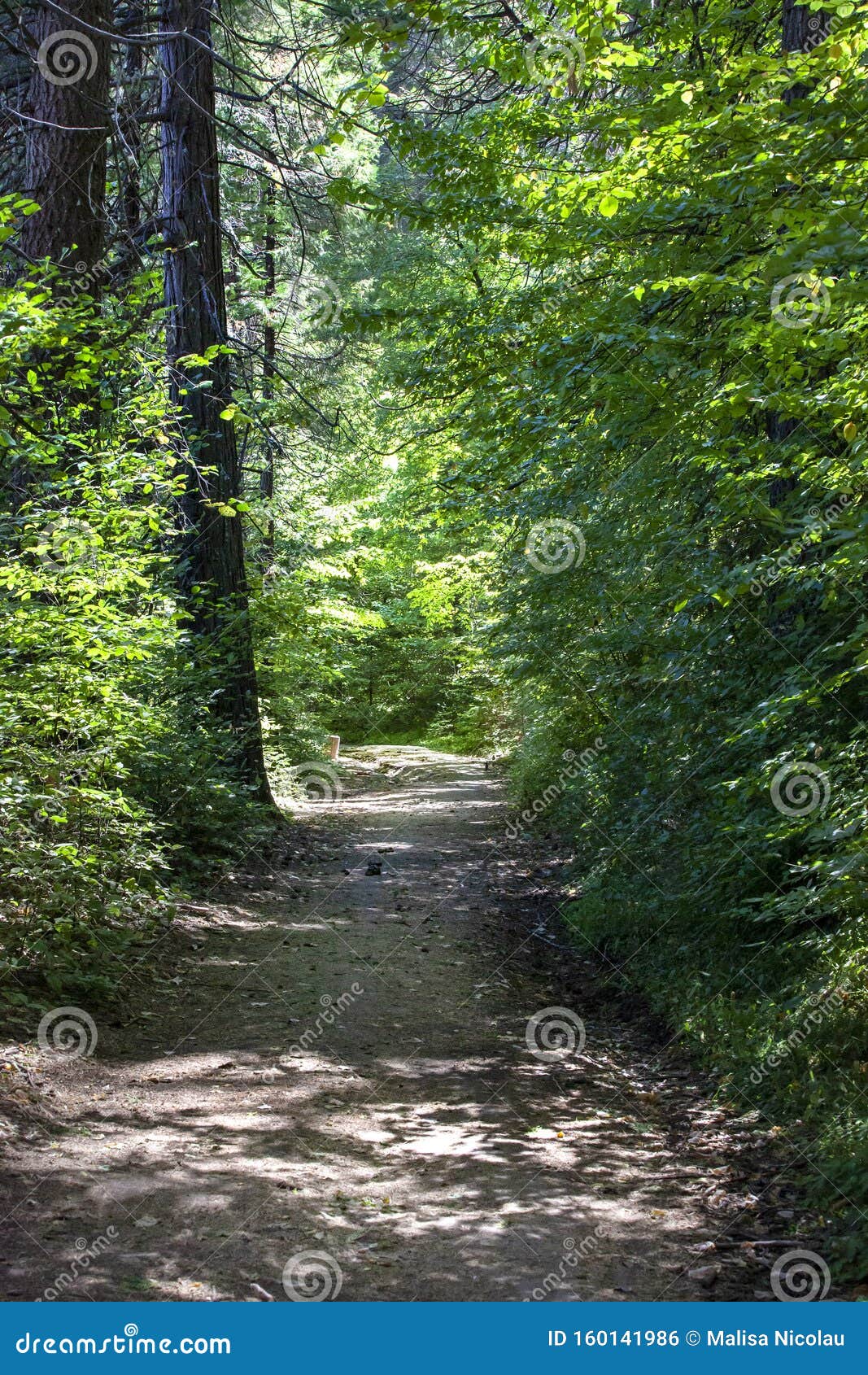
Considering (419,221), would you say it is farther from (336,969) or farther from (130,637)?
(336,969)

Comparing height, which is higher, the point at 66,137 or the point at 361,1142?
the point at 66,137

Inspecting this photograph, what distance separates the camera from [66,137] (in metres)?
8.60

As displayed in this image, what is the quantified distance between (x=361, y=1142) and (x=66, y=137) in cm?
807

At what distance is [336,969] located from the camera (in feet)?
24.7

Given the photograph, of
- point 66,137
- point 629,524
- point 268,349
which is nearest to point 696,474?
point 629,524

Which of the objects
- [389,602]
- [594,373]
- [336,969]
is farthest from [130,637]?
A: [389,602]

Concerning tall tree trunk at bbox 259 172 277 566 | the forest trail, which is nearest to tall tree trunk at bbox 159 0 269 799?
tall tree trunk at bbox 259 172 277 566

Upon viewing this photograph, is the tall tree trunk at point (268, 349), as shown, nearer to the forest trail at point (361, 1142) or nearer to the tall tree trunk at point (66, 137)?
the tall tree trunk at point (66, 137)

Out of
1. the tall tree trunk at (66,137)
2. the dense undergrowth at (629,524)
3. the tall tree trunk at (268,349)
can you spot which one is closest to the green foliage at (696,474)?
the dense undergrowth at (629,524)

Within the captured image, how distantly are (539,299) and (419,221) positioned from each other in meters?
1.31

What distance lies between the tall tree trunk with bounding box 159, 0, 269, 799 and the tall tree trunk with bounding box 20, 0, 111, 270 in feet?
5.88

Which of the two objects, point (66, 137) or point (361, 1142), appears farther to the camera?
point (66, 137)

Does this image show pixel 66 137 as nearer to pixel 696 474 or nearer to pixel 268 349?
pixel 696 474

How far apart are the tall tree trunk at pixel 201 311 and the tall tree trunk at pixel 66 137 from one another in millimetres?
1792
